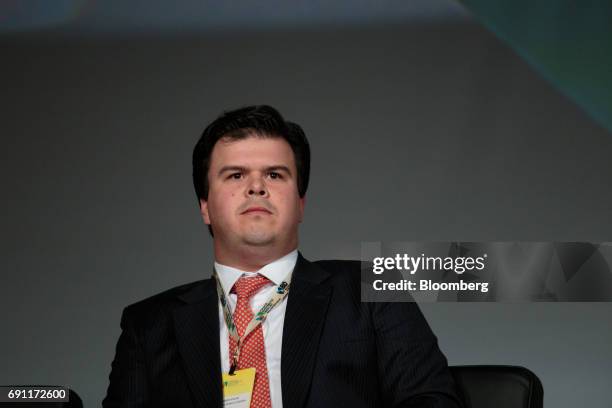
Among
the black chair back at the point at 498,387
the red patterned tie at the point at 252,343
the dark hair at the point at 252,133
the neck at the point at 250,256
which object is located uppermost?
Answer: the dark hair at the point at 252,133

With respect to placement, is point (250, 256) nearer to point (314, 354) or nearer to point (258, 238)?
point (258, 238)

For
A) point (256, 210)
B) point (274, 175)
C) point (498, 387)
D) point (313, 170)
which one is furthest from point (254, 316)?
point (313, 170)

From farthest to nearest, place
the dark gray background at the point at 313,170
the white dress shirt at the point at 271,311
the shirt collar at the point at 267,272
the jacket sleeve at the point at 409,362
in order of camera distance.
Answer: the dark gray background at the point at 313,170
the shirt collar at the point at 267,272
the white dress shirt at the point at 271,311
the jacket sleeve at the point at 409,362

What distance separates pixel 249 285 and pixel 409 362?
48 centimetres

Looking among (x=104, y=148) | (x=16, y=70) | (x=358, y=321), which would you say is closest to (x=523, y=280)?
(x=358, y=321)

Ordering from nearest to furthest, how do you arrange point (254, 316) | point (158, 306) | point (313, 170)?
point (254, 316) → point (158, 306) → point (313, 170)

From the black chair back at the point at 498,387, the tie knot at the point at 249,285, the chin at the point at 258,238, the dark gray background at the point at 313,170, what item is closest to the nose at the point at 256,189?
the chin at the point at 258,238

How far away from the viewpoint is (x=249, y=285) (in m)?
2.21

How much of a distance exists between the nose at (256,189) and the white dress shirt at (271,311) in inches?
7.8

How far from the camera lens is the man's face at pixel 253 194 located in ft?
7.16

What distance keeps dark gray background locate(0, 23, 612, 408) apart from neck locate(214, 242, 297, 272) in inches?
49.8

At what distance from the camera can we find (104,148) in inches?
144

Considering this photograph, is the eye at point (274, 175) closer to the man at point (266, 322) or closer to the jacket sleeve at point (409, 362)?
the man at point (266, 322)

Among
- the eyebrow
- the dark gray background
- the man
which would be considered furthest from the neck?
the dark gray background
